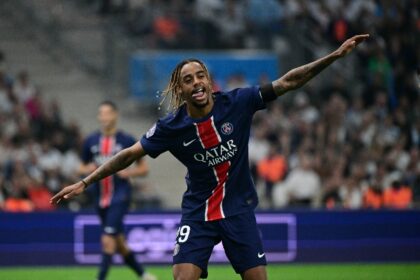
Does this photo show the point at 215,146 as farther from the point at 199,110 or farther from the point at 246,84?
the point at 246,84

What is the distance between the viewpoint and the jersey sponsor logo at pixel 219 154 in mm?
8805

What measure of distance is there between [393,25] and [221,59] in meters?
3.59

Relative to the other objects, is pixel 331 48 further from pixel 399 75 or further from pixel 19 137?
pixel 19 137

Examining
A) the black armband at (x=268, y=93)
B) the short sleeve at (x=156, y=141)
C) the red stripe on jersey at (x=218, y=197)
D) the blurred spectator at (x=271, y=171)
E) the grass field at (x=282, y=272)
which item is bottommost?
the grass field at (x=282, y=272)

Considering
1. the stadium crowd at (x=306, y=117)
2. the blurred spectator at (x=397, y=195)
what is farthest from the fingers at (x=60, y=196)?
the blurred spectator at (x=397, y=195)

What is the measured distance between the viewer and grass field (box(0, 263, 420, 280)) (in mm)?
14961

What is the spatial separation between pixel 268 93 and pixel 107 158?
542 cm

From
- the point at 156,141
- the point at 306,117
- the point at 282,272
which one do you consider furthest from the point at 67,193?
the point at 306,117

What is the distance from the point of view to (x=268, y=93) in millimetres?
8688

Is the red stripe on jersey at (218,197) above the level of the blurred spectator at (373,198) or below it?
above

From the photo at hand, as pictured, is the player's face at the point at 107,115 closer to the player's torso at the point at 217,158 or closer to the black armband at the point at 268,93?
the player's torso at the point at 217,158

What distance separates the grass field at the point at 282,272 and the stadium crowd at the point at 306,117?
6.29 feet

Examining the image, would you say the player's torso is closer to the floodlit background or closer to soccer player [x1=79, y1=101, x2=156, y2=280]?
soccer player [x1=79, y1=101, x2=156, y2=280]

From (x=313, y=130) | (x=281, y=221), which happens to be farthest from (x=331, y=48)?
(x=281, y=221)
